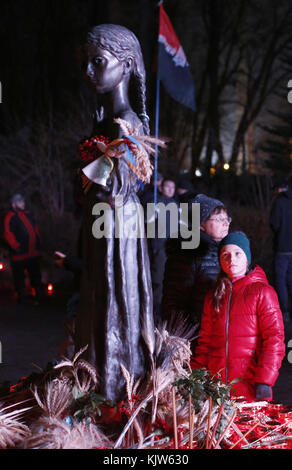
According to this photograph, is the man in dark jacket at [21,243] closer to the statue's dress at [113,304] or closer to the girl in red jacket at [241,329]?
the girl in red jacket at [241,329]

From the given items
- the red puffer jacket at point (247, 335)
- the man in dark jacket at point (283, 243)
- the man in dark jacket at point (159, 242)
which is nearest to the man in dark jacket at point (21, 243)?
the man in dark jacket at point (159, 242)

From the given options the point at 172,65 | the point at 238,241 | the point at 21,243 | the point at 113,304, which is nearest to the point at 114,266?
the point at 113,304

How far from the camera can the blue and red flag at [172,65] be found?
8.27m

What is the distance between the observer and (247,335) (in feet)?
11.1

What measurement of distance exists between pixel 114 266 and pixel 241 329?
95cm

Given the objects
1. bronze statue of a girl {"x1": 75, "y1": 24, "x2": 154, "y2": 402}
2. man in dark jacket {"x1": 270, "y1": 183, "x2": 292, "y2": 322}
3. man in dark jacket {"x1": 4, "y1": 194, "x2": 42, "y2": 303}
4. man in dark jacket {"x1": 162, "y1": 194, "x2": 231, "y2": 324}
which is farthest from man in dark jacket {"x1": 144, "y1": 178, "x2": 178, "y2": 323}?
bronze statue of a girl {"x1": 75, "y1": 24, "x2": 154, "y2": 402}

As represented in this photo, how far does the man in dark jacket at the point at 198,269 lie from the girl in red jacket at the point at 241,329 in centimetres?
35

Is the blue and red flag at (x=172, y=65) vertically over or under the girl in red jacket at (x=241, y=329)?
over

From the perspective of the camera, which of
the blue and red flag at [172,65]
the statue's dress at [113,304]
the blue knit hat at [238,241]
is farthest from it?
the blue and red flag at [172,65]

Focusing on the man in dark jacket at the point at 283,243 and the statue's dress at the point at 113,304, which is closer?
the statue's dress at the point at 113,304

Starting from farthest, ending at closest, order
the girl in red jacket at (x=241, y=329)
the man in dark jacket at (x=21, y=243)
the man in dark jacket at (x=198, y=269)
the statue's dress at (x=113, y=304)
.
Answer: the man in dark jacket at (x=21, y=243), the man in dark jacket at (x=198, y=269), the girl in red jacket at (x=241, y=329), the statue's dress at (x=113, y=304)

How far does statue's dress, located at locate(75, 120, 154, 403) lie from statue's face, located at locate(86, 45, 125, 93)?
48 cm

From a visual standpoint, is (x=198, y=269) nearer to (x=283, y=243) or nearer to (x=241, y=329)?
(x=241, y=329)

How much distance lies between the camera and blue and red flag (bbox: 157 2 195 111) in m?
8.27
